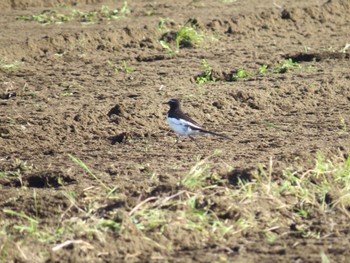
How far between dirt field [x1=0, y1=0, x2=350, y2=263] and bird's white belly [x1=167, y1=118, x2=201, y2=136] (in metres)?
0.20

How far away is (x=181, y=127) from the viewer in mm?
10188

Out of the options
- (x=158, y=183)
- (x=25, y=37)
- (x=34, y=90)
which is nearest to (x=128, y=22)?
(x=25, y=37)

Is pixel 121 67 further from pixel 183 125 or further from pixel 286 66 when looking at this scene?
pixel 183 125

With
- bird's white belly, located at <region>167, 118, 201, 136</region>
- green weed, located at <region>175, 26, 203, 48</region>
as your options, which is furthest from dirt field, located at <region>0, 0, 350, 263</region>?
bird's white belly, located at <region>167, 118, 201, 136</region>

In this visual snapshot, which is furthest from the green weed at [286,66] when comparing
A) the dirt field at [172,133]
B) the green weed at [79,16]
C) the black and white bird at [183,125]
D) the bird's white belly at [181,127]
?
the green weed at [79,16]

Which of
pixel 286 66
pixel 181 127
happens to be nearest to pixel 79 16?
pixel 286 66

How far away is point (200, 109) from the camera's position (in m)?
11.8

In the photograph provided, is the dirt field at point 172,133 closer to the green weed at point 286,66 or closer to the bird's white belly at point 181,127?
the green weed at point 286,66

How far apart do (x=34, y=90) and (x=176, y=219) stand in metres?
5.94

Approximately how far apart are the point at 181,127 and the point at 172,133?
99 cm

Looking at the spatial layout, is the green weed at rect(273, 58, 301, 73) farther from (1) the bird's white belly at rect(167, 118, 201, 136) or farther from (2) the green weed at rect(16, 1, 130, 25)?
(2) the green weed at rect(16, 1, 130, 25)

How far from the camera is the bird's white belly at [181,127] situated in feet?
33.3

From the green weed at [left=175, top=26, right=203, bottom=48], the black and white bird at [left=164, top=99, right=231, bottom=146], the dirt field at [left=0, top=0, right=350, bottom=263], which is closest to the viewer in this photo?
the dirt field at [left=0, top=0, right=350, bottom=263]

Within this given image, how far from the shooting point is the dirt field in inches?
291
